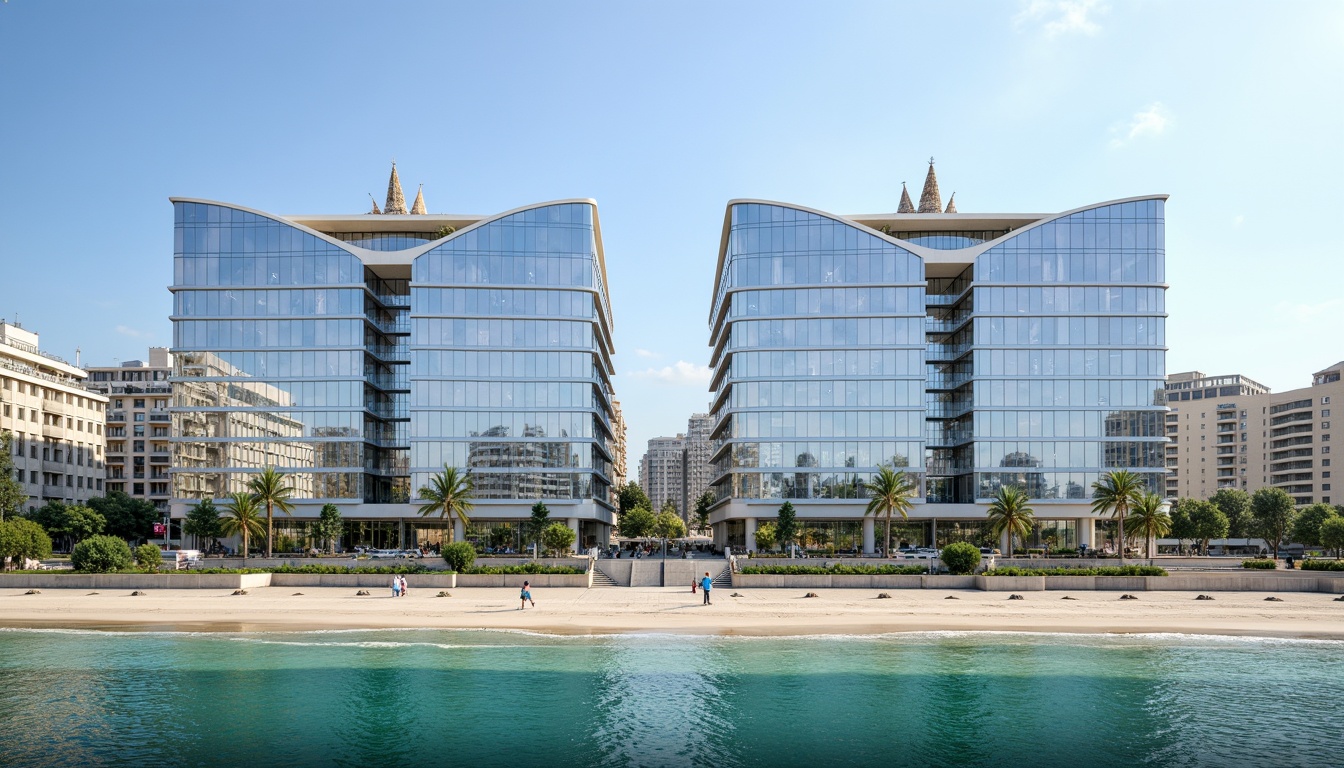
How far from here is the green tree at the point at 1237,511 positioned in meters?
128

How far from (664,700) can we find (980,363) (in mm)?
72912

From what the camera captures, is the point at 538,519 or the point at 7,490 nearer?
→ the point at 7,490

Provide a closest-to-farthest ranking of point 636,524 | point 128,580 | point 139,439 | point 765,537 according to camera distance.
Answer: point 128,580
point 765,537
point 636,524
point 139,439

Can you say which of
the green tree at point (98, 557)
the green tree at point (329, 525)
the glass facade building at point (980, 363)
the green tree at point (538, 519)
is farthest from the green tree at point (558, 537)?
the green tree at point (98, 557)

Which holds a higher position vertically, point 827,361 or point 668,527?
point 827,361

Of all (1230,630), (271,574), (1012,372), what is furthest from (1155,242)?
(271,574)

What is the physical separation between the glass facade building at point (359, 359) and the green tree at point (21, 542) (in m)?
27.5

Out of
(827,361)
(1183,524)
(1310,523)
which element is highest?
(827,361)

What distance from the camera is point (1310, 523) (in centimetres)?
10894

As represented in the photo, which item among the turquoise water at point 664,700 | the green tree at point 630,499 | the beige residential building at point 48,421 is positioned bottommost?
the green tree at point 630,499

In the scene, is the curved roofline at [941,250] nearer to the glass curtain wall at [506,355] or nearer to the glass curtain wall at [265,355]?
the glass curtain wall at [506,355]

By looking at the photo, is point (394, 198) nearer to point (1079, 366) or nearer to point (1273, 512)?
point (1079, 366)

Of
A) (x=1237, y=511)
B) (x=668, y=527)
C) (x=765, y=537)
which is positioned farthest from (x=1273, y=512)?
(x=668, y=527)

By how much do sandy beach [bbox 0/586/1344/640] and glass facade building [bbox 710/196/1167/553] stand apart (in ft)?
115
